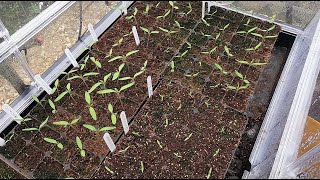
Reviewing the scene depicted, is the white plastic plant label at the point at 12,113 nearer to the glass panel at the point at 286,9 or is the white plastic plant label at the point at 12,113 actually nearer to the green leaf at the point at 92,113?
the green leaf at the point at 92,113

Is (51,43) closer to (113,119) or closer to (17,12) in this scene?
(17,12)

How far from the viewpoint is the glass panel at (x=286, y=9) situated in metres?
2.29

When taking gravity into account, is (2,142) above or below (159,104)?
above

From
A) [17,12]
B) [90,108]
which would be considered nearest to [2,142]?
Answer: [90,108]

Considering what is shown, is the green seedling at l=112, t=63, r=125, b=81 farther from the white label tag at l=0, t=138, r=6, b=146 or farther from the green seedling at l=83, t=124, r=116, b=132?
the white label tag at l=0, t=138, r=6, b=146

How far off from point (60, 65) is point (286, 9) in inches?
69.7

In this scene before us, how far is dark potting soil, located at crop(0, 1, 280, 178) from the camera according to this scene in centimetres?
178

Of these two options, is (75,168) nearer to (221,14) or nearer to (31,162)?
(31,162)

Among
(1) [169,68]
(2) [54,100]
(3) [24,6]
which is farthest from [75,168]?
(3) [24,6]

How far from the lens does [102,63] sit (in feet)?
7.40

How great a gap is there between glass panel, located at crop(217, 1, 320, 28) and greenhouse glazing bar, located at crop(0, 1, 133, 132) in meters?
0.92

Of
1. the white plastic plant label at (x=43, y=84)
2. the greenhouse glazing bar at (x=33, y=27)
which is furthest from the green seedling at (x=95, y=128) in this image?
the greenhouse glazing bar at (x=33, y=27)

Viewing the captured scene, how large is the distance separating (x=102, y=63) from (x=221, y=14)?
1.05 m

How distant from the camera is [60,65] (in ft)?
7.34
